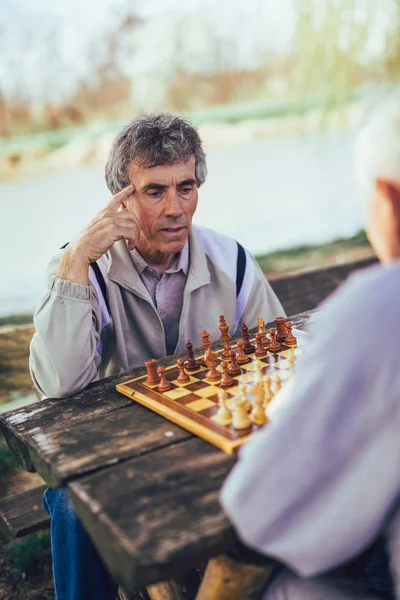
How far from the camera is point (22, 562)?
2828 millimetres

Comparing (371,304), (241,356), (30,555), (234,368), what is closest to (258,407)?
(234,368)

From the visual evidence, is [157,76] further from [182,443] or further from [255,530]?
[255,530]

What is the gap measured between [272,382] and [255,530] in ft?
2.74

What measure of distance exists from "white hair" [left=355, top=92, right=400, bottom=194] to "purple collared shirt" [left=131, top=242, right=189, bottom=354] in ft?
4.57

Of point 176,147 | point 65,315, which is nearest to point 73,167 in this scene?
point 176,147

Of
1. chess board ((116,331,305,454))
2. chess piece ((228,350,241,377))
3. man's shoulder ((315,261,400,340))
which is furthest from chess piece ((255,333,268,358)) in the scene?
man's shoulder ((315,261,400,340))

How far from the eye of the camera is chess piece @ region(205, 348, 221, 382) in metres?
2.04

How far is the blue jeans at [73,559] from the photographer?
1.92m

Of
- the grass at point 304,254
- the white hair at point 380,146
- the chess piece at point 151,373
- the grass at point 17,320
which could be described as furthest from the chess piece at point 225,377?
the grass at point 304,254

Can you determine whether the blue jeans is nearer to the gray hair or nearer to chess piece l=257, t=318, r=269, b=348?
chess piece l=257, t=318, r=269, b=348

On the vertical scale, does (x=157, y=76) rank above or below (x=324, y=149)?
above

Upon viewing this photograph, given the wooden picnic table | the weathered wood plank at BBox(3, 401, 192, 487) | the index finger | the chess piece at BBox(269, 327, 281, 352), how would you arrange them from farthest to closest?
1. the index finger
2. the chess piece at BBox(269, 327, 281, 352)
3. the weathered wood plank at BBox(3, 401, 192, 487)
4. the wooden picnic table

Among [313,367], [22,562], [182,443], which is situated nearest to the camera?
[313,367]

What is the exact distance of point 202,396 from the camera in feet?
6.23
